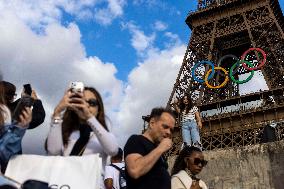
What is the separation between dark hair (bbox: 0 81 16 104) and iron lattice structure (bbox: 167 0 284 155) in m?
19.2

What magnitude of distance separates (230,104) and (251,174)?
20247 mm

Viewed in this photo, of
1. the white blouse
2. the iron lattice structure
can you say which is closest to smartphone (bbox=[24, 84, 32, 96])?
the white blouse

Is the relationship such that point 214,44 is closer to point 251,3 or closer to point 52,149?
point 251,3

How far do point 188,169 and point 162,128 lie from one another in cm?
94

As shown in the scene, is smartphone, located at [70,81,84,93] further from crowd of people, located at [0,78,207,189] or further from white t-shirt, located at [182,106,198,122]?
white t-shirt, located at [182,106,198,122]

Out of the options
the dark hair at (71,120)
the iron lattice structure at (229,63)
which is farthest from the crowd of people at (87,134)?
the iron lattice structure at (229,63)

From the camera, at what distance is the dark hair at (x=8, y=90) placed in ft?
12.3

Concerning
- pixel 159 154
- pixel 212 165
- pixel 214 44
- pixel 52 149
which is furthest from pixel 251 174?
pixel 214 44

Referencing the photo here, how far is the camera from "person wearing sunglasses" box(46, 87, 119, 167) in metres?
3.20

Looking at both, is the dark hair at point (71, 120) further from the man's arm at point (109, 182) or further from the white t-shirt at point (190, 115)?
the white t-shirt at point (190, 115)

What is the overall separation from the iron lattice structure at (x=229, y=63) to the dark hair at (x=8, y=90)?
19.2 metres

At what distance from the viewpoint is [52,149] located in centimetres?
320

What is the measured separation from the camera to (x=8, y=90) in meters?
3.80

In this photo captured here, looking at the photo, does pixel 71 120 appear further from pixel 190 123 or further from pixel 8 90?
pixel 190 123
